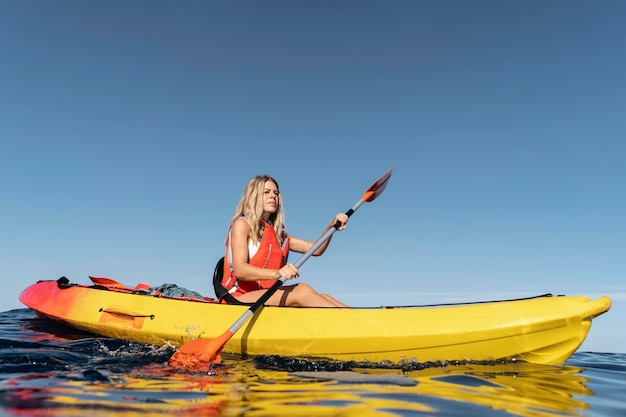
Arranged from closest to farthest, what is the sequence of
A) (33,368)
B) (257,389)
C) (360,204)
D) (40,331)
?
(257,389) → (33,368) → (360,204) → (40,331)

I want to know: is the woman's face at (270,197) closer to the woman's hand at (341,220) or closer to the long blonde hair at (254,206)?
the long blonde hair at (254,206)

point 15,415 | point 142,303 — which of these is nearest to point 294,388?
point 15,415

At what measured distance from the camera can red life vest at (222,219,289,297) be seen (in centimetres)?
555

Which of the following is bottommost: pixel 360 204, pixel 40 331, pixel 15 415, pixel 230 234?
pixel 15 415

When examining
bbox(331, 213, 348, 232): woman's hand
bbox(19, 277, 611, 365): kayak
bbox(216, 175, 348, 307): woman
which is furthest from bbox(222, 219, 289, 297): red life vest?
bbox(331, 213, 348, 232): woman's hand

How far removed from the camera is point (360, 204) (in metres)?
6.42

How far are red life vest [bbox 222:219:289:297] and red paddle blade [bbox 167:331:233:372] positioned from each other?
42.8 inches

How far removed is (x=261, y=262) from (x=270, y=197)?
80 cm

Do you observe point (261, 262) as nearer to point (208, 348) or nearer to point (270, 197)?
point (270, 197)

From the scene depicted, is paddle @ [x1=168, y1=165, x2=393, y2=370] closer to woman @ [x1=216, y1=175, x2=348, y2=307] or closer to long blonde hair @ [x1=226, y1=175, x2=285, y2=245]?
woman @ [x1=216, y1=175, x2=348, y2=307]

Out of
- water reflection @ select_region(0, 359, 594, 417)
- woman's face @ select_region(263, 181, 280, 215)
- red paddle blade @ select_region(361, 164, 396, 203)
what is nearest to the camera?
water reflection @ select_region(0, 359, 594, 417)

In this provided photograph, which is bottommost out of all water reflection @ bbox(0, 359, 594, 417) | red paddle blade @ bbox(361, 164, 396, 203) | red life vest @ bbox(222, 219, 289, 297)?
water reflection @ bbox(0, 359, 594, 417)

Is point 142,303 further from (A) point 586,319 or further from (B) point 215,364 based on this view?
(A) point 586,319

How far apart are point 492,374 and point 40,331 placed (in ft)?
20.7
